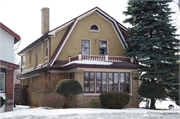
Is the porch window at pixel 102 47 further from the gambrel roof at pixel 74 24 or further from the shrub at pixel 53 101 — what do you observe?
the shrub at pixel 53 101

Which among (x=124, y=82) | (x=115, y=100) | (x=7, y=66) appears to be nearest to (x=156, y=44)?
(x=124, y=82)

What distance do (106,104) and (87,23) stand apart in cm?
829

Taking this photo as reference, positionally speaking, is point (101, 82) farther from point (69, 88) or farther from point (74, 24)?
point (74, 24)

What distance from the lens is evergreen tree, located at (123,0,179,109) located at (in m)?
23.0

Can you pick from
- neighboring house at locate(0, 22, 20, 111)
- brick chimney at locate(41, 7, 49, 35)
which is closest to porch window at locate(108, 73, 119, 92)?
neighboring house at locate(0, 22, 20, 111)

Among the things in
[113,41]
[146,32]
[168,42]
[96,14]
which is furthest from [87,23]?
[168,42]

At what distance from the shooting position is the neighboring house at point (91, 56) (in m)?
23.1

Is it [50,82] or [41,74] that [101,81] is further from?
[41,74]

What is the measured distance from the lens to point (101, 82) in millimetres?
23453

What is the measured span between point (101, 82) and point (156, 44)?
5.67 m

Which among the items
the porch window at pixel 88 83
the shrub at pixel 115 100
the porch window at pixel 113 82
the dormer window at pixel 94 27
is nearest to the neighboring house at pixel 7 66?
the porch window at pixel 88 83

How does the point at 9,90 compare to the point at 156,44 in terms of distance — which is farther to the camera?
the point at 156,44

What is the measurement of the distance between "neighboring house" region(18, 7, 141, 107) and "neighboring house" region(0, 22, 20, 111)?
398 centimetres

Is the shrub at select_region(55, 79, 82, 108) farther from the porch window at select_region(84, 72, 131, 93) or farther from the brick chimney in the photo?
the brick chimney
